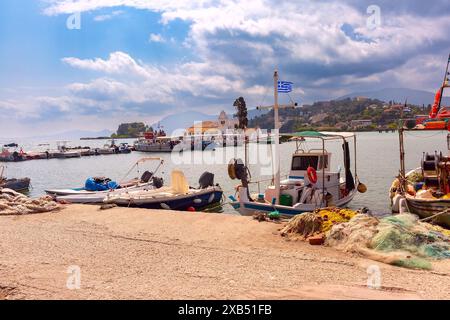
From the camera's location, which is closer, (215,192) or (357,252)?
(357,252)

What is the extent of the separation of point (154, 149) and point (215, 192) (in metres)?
77.7

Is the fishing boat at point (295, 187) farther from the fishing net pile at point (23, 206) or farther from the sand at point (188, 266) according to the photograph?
the fishing net pile at point (23, 206)

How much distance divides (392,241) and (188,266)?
14.8 ft

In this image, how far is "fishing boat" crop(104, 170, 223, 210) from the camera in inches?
791

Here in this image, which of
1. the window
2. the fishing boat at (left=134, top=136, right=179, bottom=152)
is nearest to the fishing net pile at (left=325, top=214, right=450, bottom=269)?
the window

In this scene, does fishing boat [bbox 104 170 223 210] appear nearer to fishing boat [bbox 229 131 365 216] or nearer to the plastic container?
fishing boat [bbox 229 131 365 216]

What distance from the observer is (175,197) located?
21.1 meters

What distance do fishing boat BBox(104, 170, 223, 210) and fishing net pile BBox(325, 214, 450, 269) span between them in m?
11.7

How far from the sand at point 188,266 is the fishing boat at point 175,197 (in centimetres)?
689

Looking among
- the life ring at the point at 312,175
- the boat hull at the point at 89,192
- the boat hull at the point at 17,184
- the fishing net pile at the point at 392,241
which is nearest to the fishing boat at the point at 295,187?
the life ring at the point at 312,175

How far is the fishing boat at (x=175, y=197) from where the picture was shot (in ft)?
65.9
